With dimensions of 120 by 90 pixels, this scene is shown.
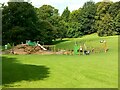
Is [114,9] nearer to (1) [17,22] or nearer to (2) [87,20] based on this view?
(2) [87,20]

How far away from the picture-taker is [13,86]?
52.5ft

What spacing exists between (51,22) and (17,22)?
109 feet

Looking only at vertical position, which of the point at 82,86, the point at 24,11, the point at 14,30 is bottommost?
the point at 82,86

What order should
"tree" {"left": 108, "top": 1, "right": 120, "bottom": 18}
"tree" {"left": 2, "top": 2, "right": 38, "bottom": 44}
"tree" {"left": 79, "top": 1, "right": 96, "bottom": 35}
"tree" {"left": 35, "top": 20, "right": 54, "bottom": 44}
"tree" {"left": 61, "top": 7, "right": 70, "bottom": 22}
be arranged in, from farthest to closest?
A: 1. "tree" {"left": 61, "top": 7, "right": 70, "bottom": 22}
2. "tree" {"left": 79, "top": 1, "right": 96, "bottom": 35}
3. "tree" {"left": 108, "top": 1, "right": 120, "bottom": 18}
4. "tree" {"left": 35, "top": 20, "right": 54, "bottom": 44}
5. "tree" {"left": 2, "top": 2, "right": 38, "bottom": 44}

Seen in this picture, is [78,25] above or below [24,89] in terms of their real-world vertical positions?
above

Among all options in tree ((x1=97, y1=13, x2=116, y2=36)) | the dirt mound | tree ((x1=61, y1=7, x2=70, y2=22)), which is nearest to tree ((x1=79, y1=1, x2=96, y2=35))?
tree ((x1=61, y1=7, x2=70, y2=22))

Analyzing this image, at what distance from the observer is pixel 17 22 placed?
62.6 m

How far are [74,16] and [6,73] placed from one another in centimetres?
9909

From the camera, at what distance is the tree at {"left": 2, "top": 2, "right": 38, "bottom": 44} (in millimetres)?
60188

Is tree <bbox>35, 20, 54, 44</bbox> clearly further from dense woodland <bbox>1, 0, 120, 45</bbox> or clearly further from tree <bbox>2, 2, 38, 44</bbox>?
tree <bbox>2, 2, 38, 44</bbox>

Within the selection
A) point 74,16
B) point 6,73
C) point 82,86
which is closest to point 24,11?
point 6,73

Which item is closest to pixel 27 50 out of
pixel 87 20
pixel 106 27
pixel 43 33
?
pixel 43 33

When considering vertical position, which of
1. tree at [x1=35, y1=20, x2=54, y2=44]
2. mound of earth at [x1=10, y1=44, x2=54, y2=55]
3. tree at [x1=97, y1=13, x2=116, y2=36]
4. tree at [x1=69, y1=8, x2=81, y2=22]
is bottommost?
mound of earth at [x1=10, y1=44, x2=54, y2=55]

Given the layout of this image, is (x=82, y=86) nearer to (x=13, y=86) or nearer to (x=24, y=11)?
(x=13, y=86)
